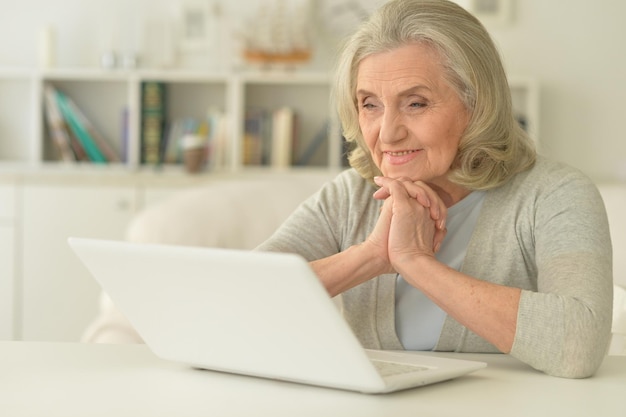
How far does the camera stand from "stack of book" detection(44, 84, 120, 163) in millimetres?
4672

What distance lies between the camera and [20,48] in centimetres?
486

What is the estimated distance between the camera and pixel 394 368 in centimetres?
115

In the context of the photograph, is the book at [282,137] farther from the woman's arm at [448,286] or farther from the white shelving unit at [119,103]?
the woman's arm at [448,286]

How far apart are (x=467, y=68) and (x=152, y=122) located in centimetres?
324

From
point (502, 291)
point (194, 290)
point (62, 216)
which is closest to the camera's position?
point (194, 290)

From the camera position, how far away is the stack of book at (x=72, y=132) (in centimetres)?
467

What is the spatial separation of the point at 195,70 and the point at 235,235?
203 centimetres

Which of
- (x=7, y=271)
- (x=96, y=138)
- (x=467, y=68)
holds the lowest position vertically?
(x=7, y=271)

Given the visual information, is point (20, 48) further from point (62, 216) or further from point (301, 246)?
point (301, 246)

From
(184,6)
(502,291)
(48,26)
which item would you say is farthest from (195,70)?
(502,291)

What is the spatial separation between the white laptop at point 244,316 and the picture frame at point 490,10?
139 inches

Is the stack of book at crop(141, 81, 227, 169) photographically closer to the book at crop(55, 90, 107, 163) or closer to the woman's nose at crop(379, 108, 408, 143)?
the book at crop(55, 90, 107, 163)

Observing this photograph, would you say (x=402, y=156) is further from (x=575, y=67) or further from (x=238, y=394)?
A: (x=575, y=67)

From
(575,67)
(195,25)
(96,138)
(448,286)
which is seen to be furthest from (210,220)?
(575,67)
